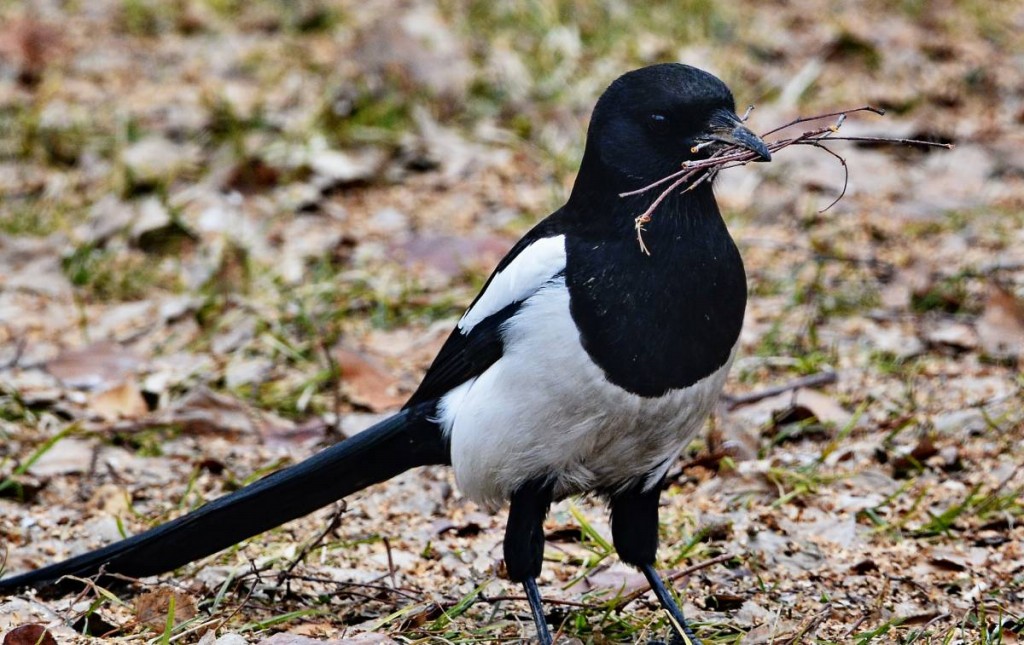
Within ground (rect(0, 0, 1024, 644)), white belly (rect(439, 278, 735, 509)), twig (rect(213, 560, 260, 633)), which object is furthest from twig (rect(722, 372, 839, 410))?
twig (rect(213, 560, 260, 633))

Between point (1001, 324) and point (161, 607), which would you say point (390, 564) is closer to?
point (161, 607)

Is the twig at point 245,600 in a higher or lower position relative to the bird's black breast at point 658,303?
lower

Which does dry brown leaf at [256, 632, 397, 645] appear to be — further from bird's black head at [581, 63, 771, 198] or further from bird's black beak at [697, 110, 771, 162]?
bird's black beak at [697, 110, 771, 162]

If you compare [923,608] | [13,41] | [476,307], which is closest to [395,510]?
[476,307]

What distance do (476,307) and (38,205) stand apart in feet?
9.84

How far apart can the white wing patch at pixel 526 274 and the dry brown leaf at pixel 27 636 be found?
103 centimetres

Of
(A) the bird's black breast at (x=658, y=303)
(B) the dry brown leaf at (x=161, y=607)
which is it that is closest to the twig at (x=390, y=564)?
(B) the dry brown leaf at (x=161, y=607)

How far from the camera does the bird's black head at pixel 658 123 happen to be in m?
2.78

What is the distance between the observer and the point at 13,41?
6.57 metres

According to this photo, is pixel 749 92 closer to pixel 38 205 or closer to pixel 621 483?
pixel 38 205

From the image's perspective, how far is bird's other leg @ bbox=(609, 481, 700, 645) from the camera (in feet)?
9.77

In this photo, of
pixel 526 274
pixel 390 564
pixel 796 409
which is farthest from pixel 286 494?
pixel 796 409

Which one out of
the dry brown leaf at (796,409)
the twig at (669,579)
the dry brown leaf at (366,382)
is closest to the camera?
the twig at (669,579)

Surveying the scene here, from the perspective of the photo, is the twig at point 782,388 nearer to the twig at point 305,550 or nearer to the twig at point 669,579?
the twig at point 669,579
